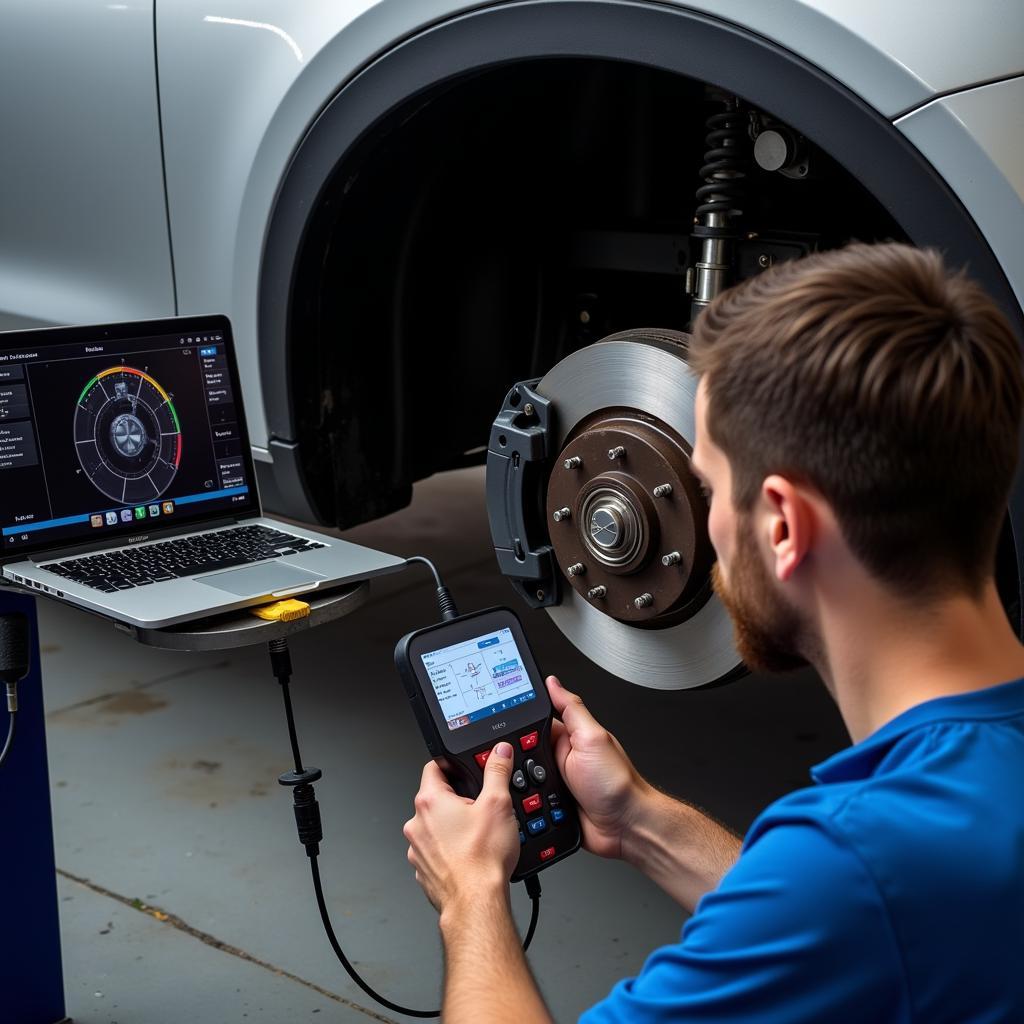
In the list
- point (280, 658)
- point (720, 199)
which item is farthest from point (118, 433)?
point (720, 199)

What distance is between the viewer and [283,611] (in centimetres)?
125

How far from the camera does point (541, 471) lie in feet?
5.35

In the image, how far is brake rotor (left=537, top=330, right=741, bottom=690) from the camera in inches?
57.6

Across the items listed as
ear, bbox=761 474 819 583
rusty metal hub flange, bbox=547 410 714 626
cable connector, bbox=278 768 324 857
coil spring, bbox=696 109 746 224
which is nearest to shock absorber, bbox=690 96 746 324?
coil spring, bbox=696 109 746 224

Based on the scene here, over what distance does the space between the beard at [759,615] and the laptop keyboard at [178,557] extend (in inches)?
25.4

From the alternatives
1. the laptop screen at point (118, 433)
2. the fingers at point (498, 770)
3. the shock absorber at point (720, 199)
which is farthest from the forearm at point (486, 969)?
the shock absorber at point (720, 199)

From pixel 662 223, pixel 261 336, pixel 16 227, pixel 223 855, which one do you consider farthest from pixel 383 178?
pixel 223 855

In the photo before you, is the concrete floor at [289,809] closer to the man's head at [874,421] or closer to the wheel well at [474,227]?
the wheel well at [474,227]

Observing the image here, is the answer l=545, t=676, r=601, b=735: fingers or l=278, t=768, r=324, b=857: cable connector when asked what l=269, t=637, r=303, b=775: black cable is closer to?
l=278, t=768, r=324, b=857: cable connector

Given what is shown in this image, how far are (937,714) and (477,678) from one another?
0.51m

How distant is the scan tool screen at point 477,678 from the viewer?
116 centimetres

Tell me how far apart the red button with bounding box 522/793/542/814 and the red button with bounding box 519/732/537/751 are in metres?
0.04

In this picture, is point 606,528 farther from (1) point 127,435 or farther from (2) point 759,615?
(2) point 759,615

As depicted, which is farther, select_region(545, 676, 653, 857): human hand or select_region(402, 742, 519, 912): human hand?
select_region(545, 676, 653, 857): human hand
